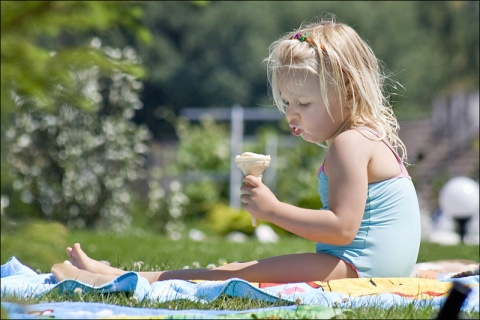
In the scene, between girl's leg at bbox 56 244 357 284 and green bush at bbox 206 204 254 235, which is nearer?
girl's leg at bbox 56 244 357 284

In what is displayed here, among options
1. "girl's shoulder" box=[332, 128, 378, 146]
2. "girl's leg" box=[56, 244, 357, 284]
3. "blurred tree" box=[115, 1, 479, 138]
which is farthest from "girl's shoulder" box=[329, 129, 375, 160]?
"blurred tree" box=[115, 1, 479, 138]

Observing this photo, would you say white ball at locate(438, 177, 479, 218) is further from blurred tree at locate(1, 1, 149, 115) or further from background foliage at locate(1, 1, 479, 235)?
blurred tree at locate(1, 1, 149, 115)

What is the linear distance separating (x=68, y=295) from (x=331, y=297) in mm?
829

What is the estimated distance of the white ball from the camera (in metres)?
8.66

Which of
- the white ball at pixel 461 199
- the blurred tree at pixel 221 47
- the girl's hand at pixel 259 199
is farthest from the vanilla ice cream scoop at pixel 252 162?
the blurred tree at pixel 221 47

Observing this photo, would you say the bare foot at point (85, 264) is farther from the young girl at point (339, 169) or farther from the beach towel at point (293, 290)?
the beach towel at point (293, 290)

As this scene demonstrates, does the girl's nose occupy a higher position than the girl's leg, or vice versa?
the girl's nose

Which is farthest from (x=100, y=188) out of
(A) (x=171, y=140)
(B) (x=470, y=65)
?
(B) (x=470, y=65)

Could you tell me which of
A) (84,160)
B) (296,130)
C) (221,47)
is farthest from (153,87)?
(296,130)

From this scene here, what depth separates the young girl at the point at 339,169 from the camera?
9.20 ft

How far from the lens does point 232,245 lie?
7.13m

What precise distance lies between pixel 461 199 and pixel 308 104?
20.3ft

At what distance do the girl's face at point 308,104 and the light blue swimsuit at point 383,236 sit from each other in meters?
0.18

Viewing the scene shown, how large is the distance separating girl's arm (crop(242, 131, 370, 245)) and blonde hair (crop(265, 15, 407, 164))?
10.2 inches
